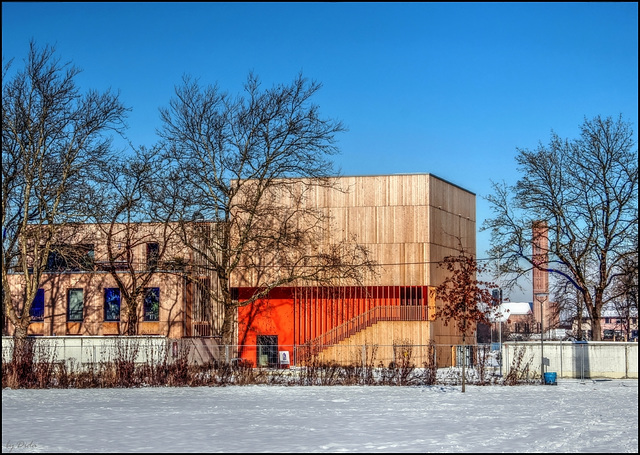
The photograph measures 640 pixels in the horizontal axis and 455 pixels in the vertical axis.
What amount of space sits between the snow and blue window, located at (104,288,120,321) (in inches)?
939

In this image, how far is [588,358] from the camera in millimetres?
41406

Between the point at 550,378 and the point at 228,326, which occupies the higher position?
the point at 228,326

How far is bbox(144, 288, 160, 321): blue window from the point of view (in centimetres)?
5559

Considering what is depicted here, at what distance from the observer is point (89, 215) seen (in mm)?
41531

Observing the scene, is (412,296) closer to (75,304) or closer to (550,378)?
(550,378)

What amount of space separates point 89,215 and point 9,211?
12.5 ft

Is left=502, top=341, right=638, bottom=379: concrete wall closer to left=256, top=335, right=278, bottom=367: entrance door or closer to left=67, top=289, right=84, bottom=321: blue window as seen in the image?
left=256, top=335, right=278, bottom=367: entrance door

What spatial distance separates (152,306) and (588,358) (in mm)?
26868

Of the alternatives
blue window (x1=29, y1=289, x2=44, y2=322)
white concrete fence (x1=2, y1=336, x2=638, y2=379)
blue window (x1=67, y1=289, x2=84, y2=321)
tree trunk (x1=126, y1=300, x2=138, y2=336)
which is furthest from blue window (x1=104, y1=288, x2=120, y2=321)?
white concrete fence (x1=2, y1=336, x2=638, y2=379)

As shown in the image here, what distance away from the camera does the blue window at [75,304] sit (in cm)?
5603

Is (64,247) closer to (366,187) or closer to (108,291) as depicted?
(108,291)

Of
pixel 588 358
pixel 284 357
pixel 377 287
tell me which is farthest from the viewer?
pixel 377 287

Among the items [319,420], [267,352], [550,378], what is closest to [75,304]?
[267,352]

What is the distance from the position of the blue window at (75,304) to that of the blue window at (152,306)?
4.06 meters
